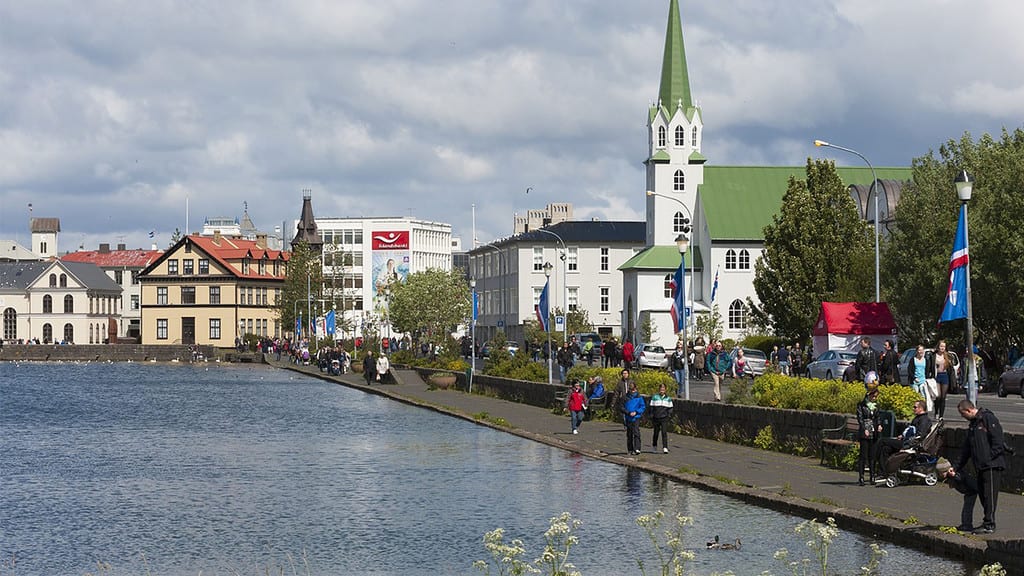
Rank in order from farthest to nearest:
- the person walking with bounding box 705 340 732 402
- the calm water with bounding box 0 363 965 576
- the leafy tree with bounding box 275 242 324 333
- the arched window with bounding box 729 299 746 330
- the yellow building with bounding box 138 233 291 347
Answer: the yellow building with bounding box 138 233 291 347
the leafy tree with bounding box 275 242 324 333
the arched window with bounding box 729 299 746 330
the person walking with bounding box 705 340 732 402
the calm water with bounding box 0 363 965 576

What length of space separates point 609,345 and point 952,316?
43.5m

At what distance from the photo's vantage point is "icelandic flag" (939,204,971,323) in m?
24.8

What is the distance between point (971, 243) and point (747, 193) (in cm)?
5980

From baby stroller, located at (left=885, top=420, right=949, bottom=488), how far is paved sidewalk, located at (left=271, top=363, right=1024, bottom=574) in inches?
7.5

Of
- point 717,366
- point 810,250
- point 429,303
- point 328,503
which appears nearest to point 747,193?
point 429,303

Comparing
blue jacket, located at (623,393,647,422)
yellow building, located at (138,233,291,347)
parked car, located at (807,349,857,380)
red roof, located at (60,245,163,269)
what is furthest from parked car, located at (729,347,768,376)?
red roof, located at (60,245,163,269)

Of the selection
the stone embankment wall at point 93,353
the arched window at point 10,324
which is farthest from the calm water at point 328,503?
the arched window at point 10,324

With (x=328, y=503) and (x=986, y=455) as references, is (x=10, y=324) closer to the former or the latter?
(x=328, y=503)

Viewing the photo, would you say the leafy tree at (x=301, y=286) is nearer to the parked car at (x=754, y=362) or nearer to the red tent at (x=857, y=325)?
the parked car at (x=754, y=362)

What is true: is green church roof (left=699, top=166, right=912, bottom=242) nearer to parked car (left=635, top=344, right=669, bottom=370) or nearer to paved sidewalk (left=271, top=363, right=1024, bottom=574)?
parked car (left=635, top=344, right=669, bottom=370)

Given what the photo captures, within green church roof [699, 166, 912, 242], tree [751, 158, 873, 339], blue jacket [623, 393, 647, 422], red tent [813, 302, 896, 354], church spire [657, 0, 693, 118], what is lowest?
blue jacket [623, 393, 647, 422]

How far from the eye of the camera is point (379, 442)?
121ft

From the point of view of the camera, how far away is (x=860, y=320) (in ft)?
187

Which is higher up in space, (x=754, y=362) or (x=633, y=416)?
(x=633, y=416)
